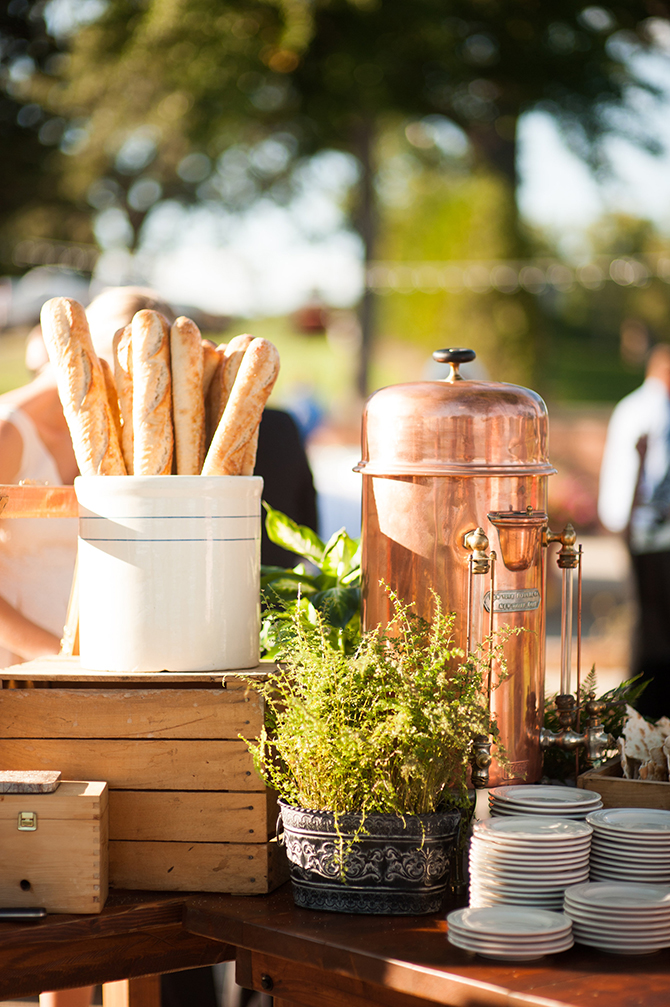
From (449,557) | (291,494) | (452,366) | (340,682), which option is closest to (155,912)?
(340,682)

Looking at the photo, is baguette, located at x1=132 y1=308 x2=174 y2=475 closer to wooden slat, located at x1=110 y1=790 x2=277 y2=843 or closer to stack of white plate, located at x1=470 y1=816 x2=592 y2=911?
wooden slat, located at x1=110 y1=790 x2=277 y2=843

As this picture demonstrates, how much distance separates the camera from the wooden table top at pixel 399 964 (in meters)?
1.12

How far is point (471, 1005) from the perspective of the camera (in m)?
1.13

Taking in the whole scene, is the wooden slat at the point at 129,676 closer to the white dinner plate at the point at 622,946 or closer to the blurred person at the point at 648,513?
the white dinner plate at the point at 622,946

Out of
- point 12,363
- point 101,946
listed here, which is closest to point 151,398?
point 101,946

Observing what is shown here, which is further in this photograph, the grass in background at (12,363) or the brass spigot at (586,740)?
the grass in background at (12,363)

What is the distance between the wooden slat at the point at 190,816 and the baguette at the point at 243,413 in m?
0.44

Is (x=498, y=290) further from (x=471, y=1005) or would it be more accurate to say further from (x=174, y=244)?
(x=471, y=1005)

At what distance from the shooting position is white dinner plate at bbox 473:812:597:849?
4.12ft

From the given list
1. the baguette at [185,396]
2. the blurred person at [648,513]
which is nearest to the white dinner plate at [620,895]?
the baguette at [185,396]

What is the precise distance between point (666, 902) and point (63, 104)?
1158 cm

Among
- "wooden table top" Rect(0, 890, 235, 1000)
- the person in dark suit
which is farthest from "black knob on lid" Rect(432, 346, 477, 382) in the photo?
the person in dark suit

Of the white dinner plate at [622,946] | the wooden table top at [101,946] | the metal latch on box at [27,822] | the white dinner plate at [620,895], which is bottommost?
the wooden table top at [101,946]

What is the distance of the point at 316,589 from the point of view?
5.93ft
